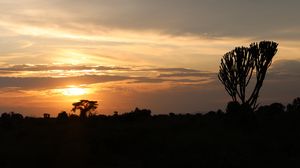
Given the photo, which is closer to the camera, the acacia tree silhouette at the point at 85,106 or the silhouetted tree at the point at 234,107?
the silhouetted tree at the point at 234,107

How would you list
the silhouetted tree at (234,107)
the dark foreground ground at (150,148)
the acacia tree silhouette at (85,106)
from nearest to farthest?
1. the dark foreground ground at (150,148)
2. the silhouetted tree at (234,107)
3. the acacia tree silhouette at (85,106)

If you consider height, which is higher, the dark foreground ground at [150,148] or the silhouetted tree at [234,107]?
the silhouetted tree at [234,107]

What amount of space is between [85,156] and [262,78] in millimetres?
14677

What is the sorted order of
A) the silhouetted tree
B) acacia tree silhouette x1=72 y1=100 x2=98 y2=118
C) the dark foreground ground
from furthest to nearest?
1. acacia tree silhouette x1=72 y1=100 x2=98 y2=118
2. the silhouetted tree
3. the dark foreground ground

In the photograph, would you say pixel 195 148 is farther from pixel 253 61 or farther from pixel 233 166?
pixel 253 61

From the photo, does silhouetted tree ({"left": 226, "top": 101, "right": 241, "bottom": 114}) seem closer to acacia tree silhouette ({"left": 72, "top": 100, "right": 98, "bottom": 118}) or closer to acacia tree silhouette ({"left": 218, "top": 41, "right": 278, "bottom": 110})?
acacia tree silhouette ({"left": 218, "top": 41, "right": 278, "bottom": 110})

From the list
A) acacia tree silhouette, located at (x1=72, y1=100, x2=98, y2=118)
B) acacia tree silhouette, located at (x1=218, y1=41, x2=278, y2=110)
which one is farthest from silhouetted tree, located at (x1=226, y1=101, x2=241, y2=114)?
acacia tree silhouette, located at (x1=72, y1=100, x2=98, y2=118)

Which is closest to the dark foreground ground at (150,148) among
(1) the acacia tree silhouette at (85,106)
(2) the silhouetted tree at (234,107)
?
(2) the silhouetted tree at (234,107)

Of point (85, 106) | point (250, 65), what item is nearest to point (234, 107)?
point (250, 65)

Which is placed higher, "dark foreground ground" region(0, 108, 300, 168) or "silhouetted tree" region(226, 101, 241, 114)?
"silhouetted tree" region(226, 101, 241, 114)

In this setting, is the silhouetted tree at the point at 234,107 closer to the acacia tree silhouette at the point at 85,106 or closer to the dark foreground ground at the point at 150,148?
the dark foreground ground at the point at 150,148

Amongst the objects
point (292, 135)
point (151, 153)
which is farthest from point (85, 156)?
point (292, 135)

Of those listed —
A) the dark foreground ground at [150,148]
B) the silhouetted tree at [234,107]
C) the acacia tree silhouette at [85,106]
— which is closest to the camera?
the dark foreground ground at [150,148]

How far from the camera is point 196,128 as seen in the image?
23766 mm
